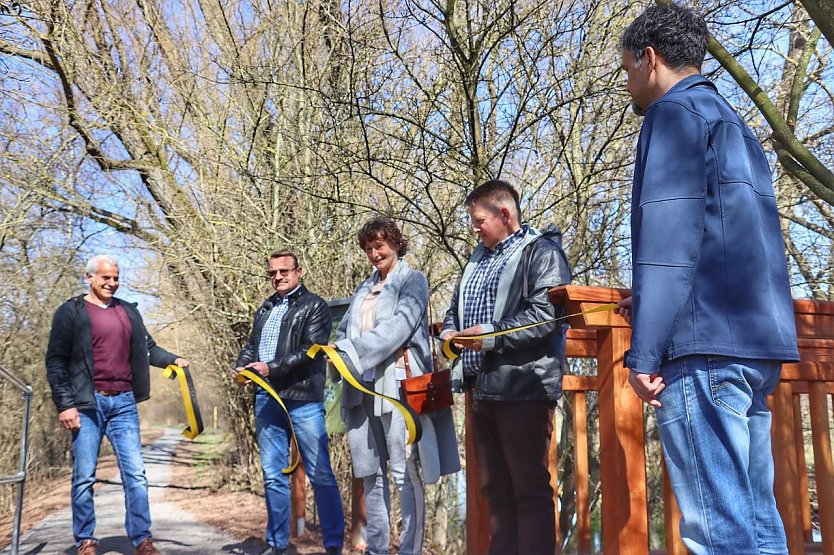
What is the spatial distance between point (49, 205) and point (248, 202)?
3.61 metres

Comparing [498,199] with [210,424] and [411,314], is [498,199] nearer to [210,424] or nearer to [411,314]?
[411,314]

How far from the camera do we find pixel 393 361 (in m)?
4.27

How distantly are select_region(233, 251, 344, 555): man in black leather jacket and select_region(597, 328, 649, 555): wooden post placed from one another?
2.26 metres

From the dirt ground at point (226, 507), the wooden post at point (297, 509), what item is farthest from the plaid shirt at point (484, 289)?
the wooden post at point (297, 509)

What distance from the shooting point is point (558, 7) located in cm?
607

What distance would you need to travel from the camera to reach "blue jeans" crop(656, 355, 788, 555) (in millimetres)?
1958

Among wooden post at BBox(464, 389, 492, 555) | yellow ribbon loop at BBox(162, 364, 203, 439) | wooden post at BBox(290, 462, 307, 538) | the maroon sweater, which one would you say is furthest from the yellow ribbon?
wooden post at BBox(290, 462, 307, 538)

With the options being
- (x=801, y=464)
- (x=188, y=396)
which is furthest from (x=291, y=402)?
(x=801, y=464)

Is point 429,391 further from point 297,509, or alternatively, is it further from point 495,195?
point 297,509

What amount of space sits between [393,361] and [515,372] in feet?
3.52

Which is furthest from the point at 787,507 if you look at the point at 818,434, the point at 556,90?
the point at 556,90

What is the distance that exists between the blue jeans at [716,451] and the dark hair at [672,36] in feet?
2.65

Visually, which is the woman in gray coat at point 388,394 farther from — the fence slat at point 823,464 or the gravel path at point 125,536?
the gravel path at point 125,536

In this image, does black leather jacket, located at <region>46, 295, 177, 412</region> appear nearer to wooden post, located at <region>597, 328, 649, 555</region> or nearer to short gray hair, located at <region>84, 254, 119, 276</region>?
short gray hair, located at <region>84, 254, 119, 276</region>
